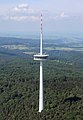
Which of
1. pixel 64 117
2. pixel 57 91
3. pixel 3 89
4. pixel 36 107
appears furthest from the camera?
pixel 3 89

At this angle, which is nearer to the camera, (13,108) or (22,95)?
(13,108)

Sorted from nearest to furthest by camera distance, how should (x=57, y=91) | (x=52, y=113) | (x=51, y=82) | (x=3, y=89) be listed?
(x=52, y=113) < (x=57, y=91) < (x=3, y=89) < (x=51, y=82)

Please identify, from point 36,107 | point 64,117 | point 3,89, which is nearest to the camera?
point 64,117

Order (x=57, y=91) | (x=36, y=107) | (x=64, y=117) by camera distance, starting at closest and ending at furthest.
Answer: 1. (x=64, y=117)
2. (x=36, y=107)
3. (x=57, y=91)

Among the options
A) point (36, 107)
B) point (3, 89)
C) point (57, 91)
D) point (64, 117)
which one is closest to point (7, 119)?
point (36, 107)

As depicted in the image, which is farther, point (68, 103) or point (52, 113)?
point (68, 103)

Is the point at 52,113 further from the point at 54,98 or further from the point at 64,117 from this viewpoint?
the point at 54,98

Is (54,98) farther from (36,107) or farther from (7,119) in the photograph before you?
(7,119)

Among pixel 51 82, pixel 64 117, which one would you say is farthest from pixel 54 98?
pixel 51 82
